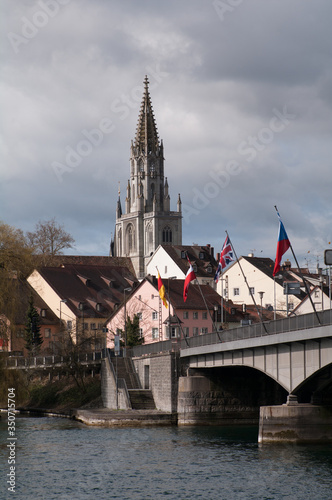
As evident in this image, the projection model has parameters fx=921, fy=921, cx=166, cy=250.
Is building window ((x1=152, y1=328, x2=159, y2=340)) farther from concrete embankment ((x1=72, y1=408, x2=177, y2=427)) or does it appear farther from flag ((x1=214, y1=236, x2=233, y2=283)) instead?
flag ((x1=214, y1=236, x2=233, y2=283))

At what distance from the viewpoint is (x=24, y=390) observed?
2601 inches

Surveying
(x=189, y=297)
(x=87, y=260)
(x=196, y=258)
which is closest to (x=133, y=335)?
(x=189, y=297)

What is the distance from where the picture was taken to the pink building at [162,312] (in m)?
111

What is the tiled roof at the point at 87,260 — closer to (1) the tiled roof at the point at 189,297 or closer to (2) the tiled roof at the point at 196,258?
(2) the tiled roof at the point at 196,258

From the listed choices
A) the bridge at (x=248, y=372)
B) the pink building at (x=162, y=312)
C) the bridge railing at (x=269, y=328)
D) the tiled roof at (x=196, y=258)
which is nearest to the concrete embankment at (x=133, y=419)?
the bridge at (x=248, y=372)

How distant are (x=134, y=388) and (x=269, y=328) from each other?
→ 27.2 metres

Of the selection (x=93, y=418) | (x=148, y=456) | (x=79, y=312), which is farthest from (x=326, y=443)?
(x=79, y=312)

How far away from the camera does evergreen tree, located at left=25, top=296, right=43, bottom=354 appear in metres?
111

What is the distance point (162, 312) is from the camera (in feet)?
→ 364

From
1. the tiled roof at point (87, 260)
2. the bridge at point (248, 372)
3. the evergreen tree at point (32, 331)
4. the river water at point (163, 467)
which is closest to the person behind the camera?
the river water at point (163, 467)

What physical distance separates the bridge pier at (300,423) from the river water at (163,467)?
0.72m

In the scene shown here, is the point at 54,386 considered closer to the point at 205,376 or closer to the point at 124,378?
the point at 124,378

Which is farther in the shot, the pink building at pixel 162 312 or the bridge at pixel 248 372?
the pink building at pixel 162 312

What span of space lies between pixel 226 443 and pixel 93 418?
1693cm
